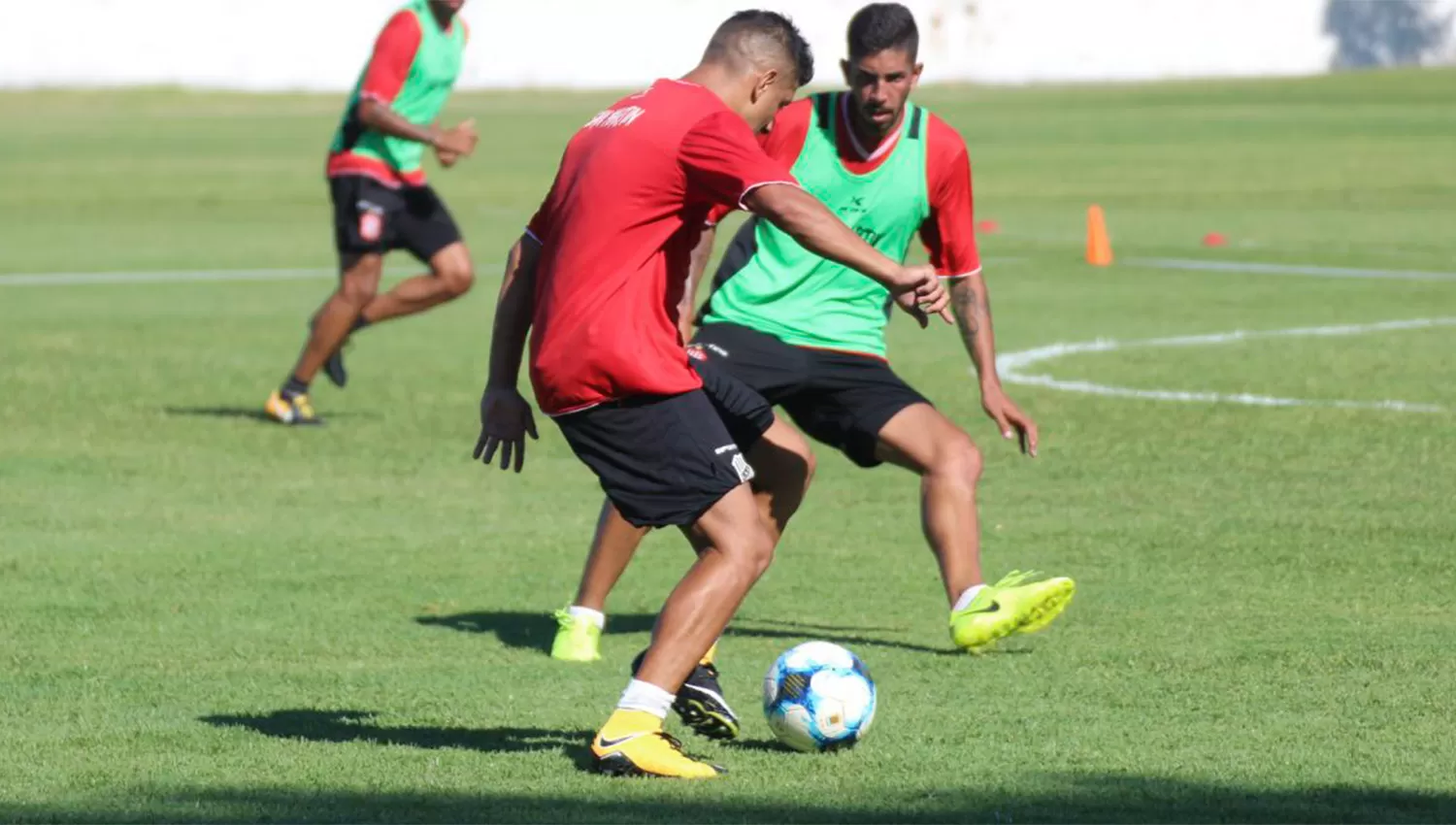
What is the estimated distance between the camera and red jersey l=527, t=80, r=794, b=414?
594 centimetres

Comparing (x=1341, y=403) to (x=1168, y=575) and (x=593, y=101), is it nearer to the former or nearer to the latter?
(x=1168, y=575)

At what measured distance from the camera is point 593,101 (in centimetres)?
8525

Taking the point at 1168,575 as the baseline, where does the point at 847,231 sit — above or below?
above

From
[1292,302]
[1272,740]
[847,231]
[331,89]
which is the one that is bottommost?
[331,89]

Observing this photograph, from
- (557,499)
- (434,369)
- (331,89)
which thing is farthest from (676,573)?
(331,89)

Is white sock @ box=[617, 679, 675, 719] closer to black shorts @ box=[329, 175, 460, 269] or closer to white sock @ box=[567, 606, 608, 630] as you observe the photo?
white sock @ box=[567, 606, 608, 630]

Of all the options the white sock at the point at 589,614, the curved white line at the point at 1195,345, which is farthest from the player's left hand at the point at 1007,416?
the curved white line at the point at 1195,345

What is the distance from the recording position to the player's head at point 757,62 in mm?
6090

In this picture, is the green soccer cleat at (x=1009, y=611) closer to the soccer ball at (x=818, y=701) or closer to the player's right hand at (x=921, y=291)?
the soccer ball at (x=818, y=701)

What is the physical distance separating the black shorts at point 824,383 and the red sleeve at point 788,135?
583mm

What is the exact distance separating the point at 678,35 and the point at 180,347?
9450 centimetres

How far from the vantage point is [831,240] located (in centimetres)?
579

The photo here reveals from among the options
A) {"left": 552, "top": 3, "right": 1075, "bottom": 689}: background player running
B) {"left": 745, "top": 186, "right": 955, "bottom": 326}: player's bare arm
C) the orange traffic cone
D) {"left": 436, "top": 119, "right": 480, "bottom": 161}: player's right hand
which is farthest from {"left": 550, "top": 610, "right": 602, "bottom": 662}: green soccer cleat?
the orange traffic cone

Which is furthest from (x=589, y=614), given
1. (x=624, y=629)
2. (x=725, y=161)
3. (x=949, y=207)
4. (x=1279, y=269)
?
(x=1279, y=269)
